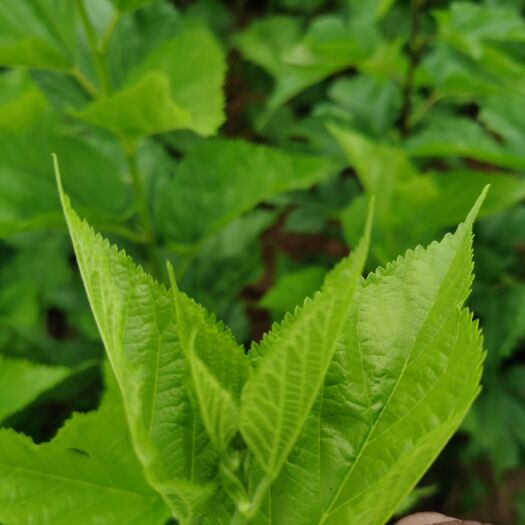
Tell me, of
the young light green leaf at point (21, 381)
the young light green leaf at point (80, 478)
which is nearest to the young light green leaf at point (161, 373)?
the young light green leaf at point (80, 478)

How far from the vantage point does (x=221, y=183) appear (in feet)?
3.45

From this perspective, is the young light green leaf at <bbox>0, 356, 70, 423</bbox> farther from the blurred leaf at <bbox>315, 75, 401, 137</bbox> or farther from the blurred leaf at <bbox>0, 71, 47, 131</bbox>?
the blurred leaf at <bbox>315, 75, 401, 137</bbox>

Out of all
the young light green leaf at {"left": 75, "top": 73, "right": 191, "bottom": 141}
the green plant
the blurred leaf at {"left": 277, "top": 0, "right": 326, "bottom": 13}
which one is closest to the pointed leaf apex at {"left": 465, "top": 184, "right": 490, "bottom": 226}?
the green plant

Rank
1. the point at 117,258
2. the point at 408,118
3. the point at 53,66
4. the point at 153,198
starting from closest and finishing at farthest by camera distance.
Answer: the point at 117,258 < the point at 53,66 < the point at 153,198 < the point at 408,118

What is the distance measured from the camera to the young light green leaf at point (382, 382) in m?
0.43

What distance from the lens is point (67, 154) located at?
3.38ft

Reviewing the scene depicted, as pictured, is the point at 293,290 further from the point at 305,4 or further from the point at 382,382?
the point at 305,4

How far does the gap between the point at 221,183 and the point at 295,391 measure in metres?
0.69

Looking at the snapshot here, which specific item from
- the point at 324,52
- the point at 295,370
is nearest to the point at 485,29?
the point at 324,52

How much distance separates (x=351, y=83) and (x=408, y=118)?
151mm

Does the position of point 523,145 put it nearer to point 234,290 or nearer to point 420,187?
point 420,187

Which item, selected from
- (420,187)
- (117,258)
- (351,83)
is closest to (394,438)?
(117,258)

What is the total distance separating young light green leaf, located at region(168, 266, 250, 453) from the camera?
1.30 ft

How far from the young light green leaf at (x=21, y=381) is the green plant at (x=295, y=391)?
366mm
